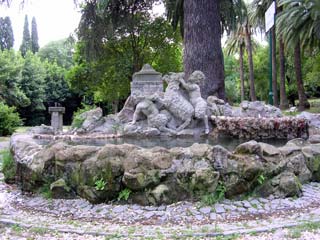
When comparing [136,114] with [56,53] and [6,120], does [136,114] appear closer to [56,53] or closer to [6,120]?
[6,120]

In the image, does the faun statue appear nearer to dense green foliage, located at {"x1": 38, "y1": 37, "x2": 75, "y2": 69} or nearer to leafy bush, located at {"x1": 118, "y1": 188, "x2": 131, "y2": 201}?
leafy bush, located at {"x1": 118, "y1": 188, "x2": 131, "y2": 201}

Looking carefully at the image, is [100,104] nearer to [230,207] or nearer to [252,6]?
[252,6]

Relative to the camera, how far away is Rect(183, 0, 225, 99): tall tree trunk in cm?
876

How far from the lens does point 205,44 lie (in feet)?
29.0

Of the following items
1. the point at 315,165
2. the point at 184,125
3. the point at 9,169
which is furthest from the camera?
the point at 184,125

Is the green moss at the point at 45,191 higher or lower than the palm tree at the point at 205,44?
lower

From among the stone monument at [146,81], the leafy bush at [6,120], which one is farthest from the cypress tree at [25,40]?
the stone monument at [146,81]

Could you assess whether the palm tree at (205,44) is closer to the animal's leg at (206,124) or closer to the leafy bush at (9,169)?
the animal's leg at (206,124)

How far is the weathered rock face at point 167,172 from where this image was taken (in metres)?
3.77

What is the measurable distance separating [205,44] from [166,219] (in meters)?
6.10

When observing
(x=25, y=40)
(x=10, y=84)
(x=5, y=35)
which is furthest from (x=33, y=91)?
(x=25, y=40)

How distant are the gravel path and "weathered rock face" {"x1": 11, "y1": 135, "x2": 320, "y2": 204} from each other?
0.41 ft

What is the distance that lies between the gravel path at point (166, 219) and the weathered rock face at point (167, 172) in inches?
4.9

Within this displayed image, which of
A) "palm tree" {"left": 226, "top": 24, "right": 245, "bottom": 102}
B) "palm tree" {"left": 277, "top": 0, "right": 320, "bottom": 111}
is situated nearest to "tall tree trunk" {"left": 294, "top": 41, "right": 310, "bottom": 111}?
"palm tree" {"left": 277, "top": 0, "right": 320, "bottom": 111}
